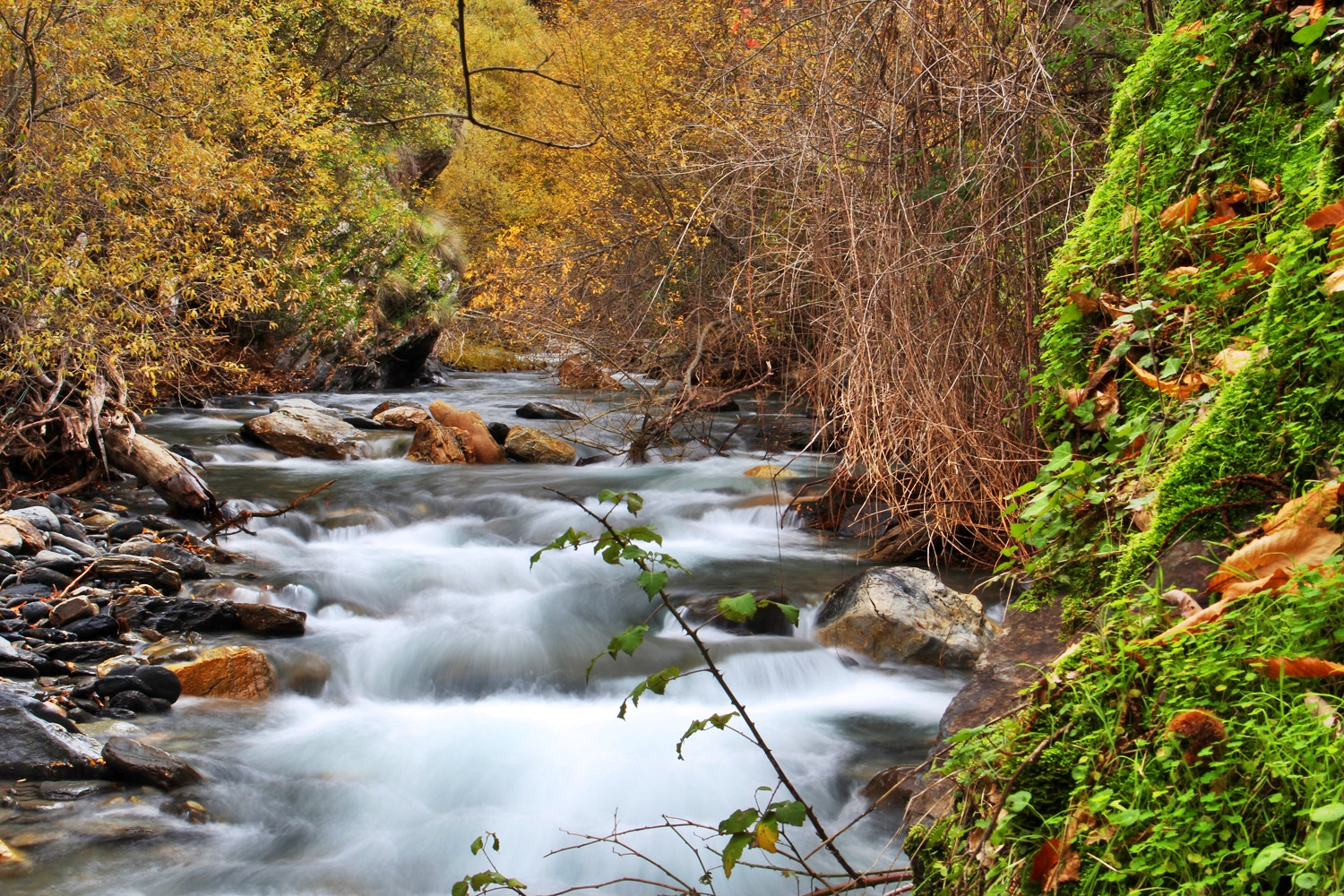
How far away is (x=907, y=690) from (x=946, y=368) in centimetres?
189

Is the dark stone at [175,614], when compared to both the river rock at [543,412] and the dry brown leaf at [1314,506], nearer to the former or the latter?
the dry brown leaf at [1314,506]

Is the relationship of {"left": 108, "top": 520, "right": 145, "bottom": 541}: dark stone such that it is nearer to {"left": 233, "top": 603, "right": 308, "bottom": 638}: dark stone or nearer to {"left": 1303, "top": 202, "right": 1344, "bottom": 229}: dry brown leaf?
{"left": 233, "top": 603, "right": 308, "bottom": 638}: dark stone

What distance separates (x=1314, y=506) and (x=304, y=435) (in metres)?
11.2

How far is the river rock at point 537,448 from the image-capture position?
11.7m

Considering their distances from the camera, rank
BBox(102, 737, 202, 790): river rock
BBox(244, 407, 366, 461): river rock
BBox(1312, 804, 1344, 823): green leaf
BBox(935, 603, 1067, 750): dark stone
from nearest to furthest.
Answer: BBox(1312, 804, 1344, 823): green leaf < BBox(935, 603, 1067, 750): dark stone < BBox(102, 737, 202, 790): river rock < BBox(244, 407, 366, 461): river rock

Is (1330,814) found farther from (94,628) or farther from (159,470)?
(159,470)

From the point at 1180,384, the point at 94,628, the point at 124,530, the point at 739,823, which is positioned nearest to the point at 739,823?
the point at 739,823

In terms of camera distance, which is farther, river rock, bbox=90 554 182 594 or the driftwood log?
the driftwood log

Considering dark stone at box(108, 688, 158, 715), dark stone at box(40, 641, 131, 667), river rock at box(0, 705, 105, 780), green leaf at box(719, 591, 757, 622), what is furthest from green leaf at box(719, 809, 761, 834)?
dark stone at box(40, 641, 131, 667)

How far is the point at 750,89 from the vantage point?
8789 mm

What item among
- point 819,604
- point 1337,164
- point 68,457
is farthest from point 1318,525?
point 68,457

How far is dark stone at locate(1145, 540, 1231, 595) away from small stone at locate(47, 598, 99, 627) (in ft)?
19.4

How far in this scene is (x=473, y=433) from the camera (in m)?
12.0

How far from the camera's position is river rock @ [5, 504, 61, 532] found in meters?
7.14
